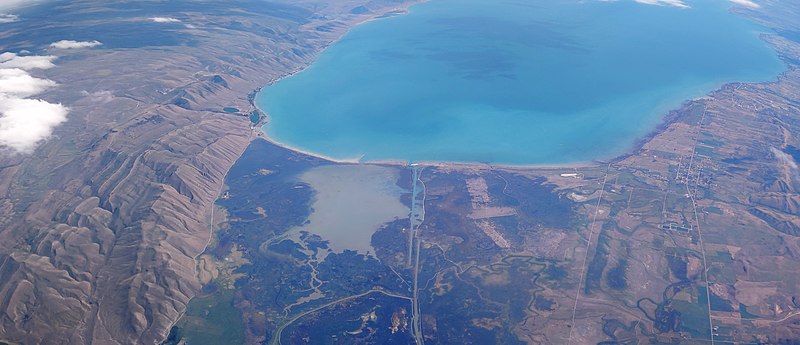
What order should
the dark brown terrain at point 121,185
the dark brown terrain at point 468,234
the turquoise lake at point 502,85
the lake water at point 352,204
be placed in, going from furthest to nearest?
the turquoise lake at point 502,85 < the lake water at point 352,204 < the dark brown terrain at point 468,234 < the dark brown terrain at point 121,185

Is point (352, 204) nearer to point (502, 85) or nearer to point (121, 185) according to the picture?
point (121, 185)

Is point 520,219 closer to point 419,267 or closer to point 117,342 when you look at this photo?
point 419,267

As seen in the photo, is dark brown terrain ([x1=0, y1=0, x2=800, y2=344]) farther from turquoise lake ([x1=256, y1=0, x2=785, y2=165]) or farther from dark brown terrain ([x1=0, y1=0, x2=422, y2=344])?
turquoise lake ([x1=256, y1=0, x2=785, y2=165])

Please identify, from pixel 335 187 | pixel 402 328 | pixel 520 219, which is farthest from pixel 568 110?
pixel 402 328

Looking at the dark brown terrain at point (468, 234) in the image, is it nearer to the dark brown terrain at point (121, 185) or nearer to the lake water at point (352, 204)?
the dark brown terrain at point (121, 185)

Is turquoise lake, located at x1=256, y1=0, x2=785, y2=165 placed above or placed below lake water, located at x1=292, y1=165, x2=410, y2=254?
above

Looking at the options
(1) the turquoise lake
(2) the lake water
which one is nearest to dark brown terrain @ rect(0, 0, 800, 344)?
(2) the lake water

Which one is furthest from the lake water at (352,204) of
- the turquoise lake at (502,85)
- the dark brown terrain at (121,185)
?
the dark brown terrain at (121,185)

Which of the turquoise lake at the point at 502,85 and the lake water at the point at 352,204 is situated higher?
the turquoise lake at the point at 502,85
